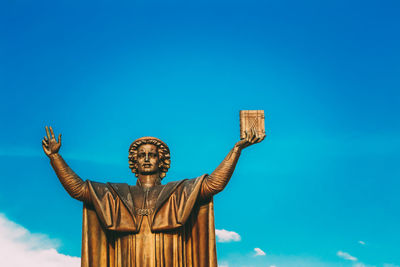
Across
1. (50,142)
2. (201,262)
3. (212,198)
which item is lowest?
(201,262)

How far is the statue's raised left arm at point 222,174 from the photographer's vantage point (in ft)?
69.4

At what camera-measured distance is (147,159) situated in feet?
72.2

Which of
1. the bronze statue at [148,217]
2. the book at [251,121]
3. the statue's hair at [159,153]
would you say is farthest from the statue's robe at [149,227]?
the book at [251,121]

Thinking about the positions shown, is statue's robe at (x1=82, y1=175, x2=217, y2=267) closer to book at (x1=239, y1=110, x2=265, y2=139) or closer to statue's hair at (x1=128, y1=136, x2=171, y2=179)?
statue's hair at (x1=128, y1=136, x2=171, y2=179)

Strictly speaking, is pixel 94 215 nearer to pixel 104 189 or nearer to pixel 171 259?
pixel 104 189

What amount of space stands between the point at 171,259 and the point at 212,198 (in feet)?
6.21

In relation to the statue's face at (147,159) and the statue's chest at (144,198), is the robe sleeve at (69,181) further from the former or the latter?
the statue's face at (147,159)

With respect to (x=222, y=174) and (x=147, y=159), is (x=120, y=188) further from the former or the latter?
(x=222, y=174)

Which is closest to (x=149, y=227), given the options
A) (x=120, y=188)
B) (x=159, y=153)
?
(x=120, y=188)

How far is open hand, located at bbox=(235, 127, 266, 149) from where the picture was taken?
2141 cm

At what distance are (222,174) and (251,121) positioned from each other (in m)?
1.61

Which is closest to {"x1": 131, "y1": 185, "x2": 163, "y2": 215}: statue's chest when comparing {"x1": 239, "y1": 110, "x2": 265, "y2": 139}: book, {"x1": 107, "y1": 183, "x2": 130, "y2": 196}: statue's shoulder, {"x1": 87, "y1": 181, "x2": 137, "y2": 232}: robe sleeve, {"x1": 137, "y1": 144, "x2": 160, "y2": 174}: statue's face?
{"x1": 107, "y1": 183, "x2": 130, "y2": 196}: statue's shoulder

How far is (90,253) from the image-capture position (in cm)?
2086

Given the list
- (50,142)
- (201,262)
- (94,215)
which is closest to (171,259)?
(201,262)
